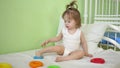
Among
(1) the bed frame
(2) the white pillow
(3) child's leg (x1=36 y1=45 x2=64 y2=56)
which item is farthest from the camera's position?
(1) the bed frame

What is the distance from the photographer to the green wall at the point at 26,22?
1433 mm

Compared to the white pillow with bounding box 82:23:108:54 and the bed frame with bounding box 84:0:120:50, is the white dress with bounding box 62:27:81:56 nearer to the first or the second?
the white pillow with bounding box 82:23:108:54

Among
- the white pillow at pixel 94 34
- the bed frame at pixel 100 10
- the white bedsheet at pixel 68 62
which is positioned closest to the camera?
the white bedsheet at pixel 68 62

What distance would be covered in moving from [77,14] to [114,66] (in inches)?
20.3

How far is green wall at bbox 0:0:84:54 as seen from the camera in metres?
1.43

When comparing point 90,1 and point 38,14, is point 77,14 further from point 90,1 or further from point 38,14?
point 90,1

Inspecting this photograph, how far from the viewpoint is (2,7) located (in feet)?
4.58

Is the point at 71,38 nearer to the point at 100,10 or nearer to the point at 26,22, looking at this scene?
the point at 26,22

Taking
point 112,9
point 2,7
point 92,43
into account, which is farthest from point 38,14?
point 112,9

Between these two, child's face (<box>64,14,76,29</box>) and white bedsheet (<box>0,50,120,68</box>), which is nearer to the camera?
white bedsheet (<box>0,50,120,68</box>)

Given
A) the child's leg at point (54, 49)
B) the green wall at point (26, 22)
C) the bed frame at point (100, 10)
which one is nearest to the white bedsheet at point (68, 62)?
the child's leg at point (54, 49)

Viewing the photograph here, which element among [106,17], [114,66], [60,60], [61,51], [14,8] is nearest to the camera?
[114,66]

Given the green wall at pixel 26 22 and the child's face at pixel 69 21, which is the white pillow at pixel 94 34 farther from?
the green wall at pixel 26 22

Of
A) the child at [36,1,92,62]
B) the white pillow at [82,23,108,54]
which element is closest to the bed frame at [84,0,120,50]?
the white pillow at [82,23,108,54]
